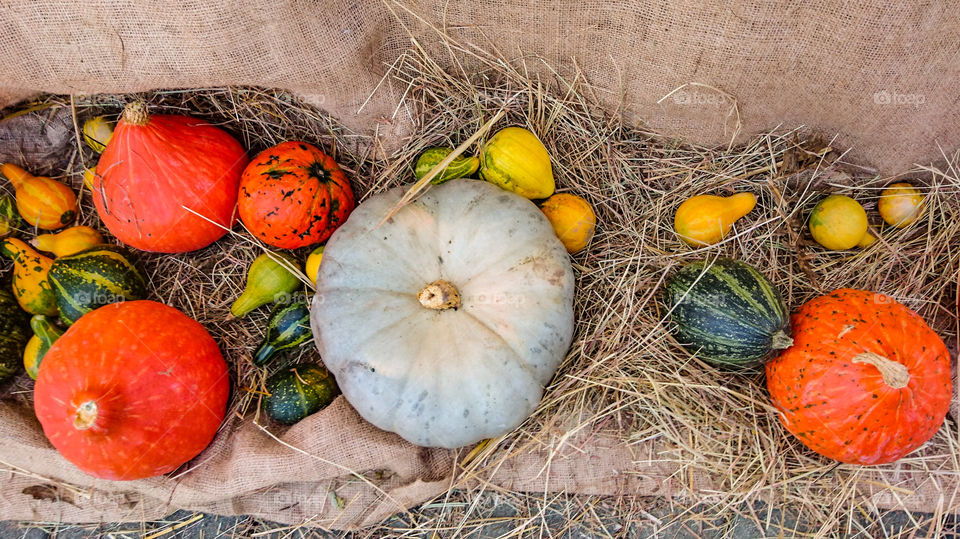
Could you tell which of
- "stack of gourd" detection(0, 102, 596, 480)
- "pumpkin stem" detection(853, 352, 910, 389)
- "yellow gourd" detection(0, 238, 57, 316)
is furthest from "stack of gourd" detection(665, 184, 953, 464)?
"yellow gourd" detection(0, 238, 57, 316)

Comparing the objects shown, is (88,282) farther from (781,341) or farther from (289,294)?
(781,341)

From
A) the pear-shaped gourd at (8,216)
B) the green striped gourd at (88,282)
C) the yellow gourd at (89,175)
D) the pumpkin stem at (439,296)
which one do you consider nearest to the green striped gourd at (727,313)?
the pumpkin stem at (439,296)

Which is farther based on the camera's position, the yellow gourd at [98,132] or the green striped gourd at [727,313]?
the yellow gourd at [98,132]

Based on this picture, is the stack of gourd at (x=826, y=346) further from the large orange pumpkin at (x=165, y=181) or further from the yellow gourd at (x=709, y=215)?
the large orange pumpkin at (x=165, y=181)

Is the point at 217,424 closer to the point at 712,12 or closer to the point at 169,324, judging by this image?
the point at 169,324

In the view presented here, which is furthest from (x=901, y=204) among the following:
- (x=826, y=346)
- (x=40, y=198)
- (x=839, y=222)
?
(x=40, y=198)

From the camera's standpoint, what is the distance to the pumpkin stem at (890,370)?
2.00 m

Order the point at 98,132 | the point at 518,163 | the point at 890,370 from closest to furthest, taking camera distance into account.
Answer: the point at 890,370, the point at 518,163, the point at 98,132

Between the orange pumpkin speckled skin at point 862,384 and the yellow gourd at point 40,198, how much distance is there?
3400mm

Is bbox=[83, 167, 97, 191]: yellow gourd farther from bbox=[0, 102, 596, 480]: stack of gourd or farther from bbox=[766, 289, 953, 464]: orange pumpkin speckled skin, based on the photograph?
bbox=[766, 289, 953, 464]: orange pumpkin speckled skin

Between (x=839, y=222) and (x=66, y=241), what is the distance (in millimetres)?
3612

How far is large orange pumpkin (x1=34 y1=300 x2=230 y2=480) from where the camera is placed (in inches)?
85.3

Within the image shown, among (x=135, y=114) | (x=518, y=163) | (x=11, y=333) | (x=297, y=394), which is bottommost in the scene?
(x=297, y=394)

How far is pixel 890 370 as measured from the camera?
2.01m
